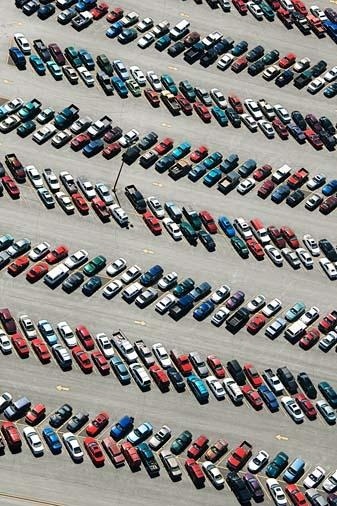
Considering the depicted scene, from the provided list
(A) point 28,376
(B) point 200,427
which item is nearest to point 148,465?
(B) point 200,427

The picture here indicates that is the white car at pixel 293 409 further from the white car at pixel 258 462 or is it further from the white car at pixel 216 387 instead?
the white car at pixel 216 387

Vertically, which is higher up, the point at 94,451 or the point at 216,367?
the point at 216,367

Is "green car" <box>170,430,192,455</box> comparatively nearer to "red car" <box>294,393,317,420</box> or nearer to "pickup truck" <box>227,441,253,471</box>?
"pickup truck" <box>227,441,253,471</box>

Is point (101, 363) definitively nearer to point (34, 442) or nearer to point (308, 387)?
point (34, 442)

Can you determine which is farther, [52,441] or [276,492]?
[276,492]

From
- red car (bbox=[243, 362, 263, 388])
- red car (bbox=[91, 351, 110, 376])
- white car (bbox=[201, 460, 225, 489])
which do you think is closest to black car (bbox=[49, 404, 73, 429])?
red car (bbox=[91, 351, 110, 376])

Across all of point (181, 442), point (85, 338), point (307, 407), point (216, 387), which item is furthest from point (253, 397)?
point (85, 338)

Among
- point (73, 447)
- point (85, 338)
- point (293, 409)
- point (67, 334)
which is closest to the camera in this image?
point (73, 447)
